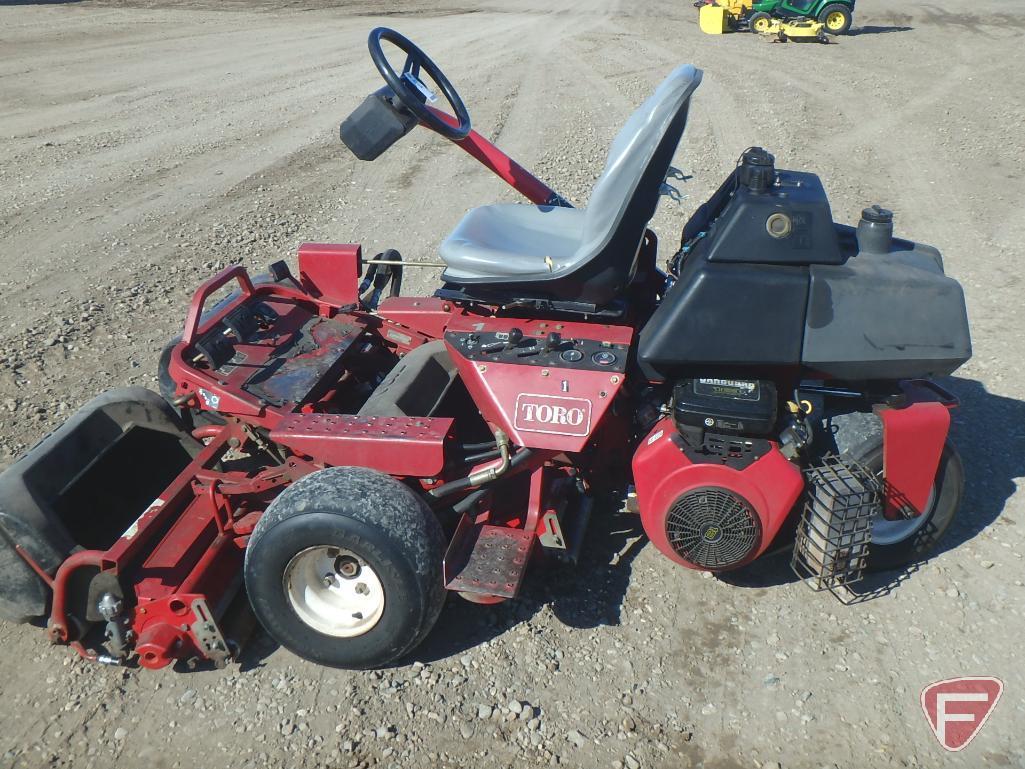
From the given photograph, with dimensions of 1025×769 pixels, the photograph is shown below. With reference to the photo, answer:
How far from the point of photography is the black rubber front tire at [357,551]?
316 centimetres

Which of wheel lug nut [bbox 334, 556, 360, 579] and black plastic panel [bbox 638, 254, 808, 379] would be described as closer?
black plastic panel [bbox 638, 254, 808, 379]

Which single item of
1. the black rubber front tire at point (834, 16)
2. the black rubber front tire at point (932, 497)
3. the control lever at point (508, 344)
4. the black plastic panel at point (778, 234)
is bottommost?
the black rubber front tire at point (834, 16)

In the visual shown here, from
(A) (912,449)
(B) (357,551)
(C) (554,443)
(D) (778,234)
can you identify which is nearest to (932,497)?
(A) (912,449)

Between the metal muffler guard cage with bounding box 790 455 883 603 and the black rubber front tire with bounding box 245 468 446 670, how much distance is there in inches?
54.5

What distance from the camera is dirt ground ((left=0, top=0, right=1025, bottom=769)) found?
3.21 metres

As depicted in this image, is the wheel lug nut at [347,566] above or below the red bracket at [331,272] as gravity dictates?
below

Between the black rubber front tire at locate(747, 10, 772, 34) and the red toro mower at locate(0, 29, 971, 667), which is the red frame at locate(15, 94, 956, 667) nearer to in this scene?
the red toro mower at locate(0, 29, 971, 667)

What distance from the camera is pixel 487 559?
11.0 ft

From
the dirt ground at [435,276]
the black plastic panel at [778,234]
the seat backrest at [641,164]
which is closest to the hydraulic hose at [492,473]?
the dirt ground at [435,276]

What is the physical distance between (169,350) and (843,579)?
124 inches

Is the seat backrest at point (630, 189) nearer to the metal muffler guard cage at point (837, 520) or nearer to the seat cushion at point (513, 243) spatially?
the seat cushion at point (513, 243)

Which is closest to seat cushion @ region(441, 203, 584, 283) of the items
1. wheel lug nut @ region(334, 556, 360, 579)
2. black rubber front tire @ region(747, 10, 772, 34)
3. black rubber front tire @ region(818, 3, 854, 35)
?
wheel lug nut @ region(334, 556, 360, 579)

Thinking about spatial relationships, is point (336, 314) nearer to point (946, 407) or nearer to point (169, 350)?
point (169, 350)

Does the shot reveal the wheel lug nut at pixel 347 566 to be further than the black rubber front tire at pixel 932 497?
No
